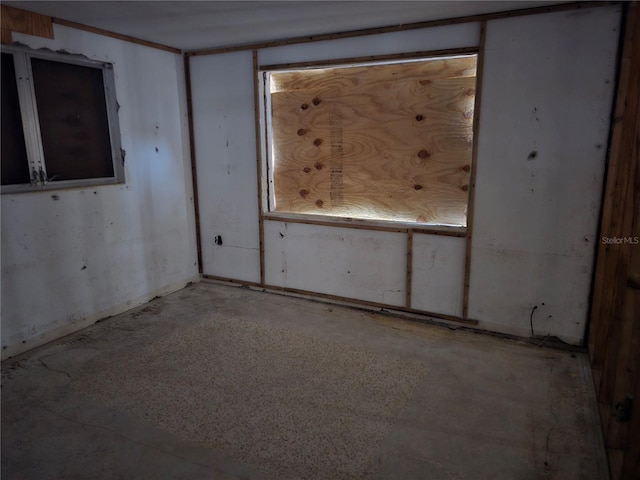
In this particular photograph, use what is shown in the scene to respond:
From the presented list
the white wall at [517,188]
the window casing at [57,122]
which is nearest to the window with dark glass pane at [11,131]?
the window casing at [57,122]

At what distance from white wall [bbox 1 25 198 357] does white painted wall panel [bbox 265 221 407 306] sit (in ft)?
3.30

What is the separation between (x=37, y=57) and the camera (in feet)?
9.59

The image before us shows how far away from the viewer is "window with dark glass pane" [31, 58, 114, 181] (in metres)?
3.00

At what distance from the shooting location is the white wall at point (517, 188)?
2727 millimetres

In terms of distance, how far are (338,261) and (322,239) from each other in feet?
0.82

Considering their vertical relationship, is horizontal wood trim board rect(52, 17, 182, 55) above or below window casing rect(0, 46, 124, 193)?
above

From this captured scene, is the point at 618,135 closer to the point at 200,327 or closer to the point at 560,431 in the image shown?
the point at 560,431

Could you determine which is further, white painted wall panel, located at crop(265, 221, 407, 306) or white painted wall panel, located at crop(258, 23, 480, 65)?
white painted wall panel, located at crop(265, 221, 407, 306)

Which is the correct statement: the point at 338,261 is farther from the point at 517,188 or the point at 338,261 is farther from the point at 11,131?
the point at 11,131

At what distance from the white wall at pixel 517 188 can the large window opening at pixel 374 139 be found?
0.62 feet

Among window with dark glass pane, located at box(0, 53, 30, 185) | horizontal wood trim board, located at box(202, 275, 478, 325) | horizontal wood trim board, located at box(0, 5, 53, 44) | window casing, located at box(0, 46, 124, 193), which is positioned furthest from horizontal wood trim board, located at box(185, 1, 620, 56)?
horizontal wood trim board, located at box(202, 275, 478, 325)

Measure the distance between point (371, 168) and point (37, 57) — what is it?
259cm

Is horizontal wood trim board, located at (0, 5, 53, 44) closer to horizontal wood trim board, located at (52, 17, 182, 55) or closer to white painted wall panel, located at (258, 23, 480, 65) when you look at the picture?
horizontal wood trim board, located at (52, 17, 182, 55)

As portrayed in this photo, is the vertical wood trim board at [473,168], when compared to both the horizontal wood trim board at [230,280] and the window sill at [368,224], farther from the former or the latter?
the horizontal wood trim board at [230,280]
